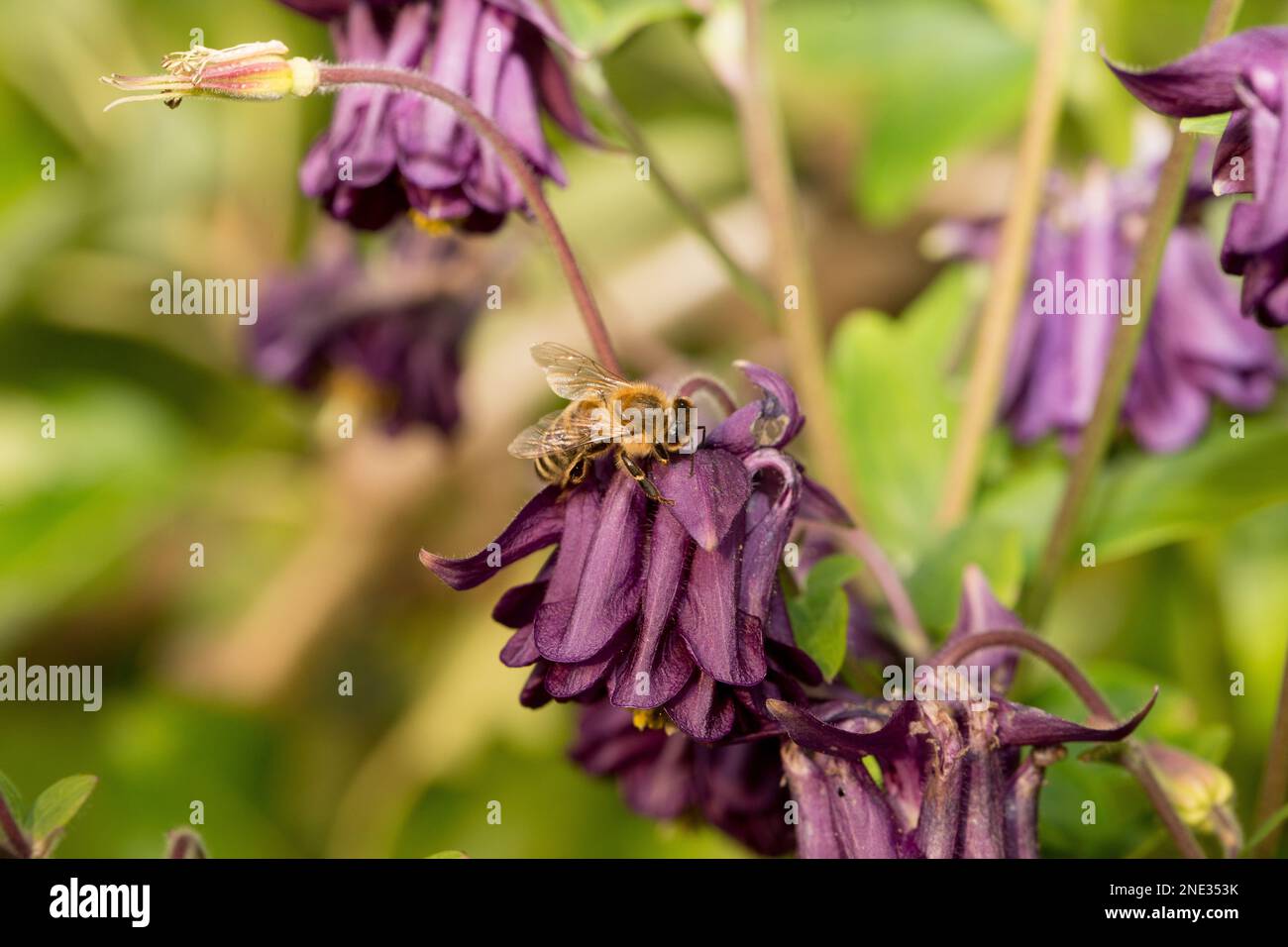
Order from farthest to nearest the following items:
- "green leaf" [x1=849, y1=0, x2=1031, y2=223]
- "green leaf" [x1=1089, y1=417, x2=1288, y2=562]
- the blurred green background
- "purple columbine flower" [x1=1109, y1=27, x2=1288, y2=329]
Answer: the blurred green background, "green leaf" [x1=849, y1=0, x2=1031, y2=223], "green leaf" [x1=1089, y1=417, x2=1288, y2=562], "purple columbine flower" [x1=1109, y1=27, x2=1288, y2=329]

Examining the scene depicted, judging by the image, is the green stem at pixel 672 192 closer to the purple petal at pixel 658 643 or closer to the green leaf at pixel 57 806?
the purple petal at pixel 658 643

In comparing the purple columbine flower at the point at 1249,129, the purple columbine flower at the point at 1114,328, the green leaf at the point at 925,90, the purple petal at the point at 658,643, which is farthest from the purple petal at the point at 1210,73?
the green leaf at the point at 925,90

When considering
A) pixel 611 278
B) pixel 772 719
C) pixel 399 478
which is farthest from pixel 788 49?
pixel 772 719

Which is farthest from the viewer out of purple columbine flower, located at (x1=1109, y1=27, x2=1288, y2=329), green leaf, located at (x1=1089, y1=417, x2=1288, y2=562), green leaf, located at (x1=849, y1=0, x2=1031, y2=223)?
green leaf, located at (x1=849, y1=0, x2=1031, y2=223)

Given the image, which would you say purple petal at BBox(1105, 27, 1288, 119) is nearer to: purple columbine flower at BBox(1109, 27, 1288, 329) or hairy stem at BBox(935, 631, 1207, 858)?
purple columbine flower at BBox(1109, 27, 1288, 329)

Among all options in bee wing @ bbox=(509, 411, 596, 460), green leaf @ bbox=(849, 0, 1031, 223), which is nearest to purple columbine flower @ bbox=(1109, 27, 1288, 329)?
bee wing @ bbox=(509, 411, 596, 460)

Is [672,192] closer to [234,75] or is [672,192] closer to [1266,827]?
[234,75]

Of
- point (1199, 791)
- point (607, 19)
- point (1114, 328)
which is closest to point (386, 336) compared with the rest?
point (607, 19)
